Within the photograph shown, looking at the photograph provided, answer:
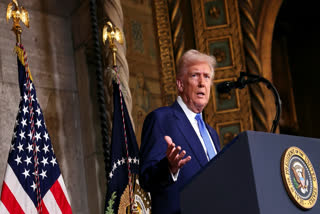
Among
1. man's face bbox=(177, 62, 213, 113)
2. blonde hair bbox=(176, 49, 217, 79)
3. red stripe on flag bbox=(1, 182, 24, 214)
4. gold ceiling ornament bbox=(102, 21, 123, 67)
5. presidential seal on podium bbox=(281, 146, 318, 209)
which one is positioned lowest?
presidential seal on podium bbox=(281, 146, 318, 209)

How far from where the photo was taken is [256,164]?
1.96 meters

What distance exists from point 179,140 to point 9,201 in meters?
1.50

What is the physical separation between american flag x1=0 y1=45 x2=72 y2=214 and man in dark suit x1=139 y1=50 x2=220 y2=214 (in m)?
1.29

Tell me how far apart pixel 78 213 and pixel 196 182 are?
2.99m

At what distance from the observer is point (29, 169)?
385cm

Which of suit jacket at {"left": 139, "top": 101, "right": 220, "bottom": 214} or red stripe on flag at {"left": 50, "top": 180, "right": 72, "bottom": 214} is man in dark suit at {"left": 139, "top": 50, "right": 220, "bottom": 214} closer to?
suit jacket at {"left": 139, "top": 101, "right": 220, "bottom": 214}

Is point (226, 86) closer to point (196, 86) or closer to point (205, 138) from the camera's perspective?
point (196, 86)

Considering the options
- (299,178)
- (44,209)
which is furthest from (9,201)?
(299,178)

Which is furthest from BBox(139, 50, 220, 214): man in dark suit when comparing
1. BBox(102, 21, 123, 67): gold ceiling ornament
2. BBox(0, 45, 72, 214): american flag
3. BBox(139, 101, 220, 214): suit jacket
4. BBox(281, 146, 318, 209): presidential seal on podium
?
BBox(102, 21, 123, 67): gold ceiling ornament

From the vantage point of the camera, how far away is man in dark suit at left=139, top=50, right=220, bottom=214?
2525 millimetres

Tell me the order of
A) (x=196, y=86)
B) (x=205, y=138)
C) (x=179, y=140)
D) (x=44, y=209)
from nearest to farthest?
1. (x=179, y=140)
2. (x=205, y=138)
3. (x=196, y=86)
4. (x=44, y=209)

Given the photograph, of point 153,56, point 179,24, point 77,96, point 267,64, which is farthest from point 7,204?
point 267,64

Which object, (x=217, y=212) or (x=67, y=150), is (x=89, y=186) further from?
(x=217, y=212)

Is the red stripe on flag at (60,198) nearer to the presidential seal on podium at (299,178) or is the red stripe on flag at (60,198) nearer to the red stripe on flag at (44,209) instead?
the red stripe on flag at (44,209)
